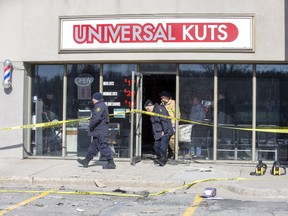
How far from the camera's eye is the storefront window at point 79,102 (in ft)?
46.8

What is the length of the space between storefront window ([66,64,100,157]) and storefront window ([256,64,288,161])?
449cm

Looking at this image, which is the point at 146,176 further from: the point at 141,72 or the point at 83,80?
the point at 83,80

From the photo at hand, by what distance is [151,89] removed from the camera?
15039mm

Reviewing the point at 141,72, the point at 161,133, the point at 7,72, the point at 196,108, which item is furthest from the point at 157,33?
the point at 7,72

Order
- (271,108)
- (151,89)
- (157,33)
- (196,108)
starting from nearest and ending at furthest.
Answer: (157,33) < (271,108) < (196,108) < (151,89)

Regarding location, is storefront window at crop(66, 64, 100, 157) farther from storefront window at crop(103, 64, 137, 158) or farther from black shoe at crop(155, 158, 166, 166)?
black shoe at crop(155, 158, 166, 166)

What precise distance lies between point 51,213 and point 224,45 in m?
6.99

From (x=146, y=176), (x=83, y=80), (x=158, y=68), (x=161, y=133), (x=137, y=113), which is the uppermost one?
(x=158, y=68)

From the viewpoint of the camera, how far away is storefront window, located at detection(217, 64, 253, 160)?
1368 centimetres

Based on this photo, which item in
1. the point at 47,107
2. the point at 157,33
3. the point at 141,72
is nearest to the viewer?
the point at 157,33

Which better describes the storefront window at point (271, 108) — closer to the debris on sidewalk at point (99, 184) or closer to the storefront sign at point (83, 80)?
the storefront sign at point (83, 80)

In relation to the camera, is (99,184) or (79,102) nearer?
(99,184)

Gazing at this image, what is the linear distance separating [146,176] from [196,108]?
3174 millimetres

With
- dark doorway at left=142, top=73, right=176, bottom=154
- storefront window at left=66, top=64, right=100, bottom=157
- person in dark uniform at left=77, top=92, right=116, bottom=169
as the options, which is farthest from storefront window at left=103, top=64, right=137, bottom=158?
person in dark uniform at left=77, top=92, right=116, bottom=169
